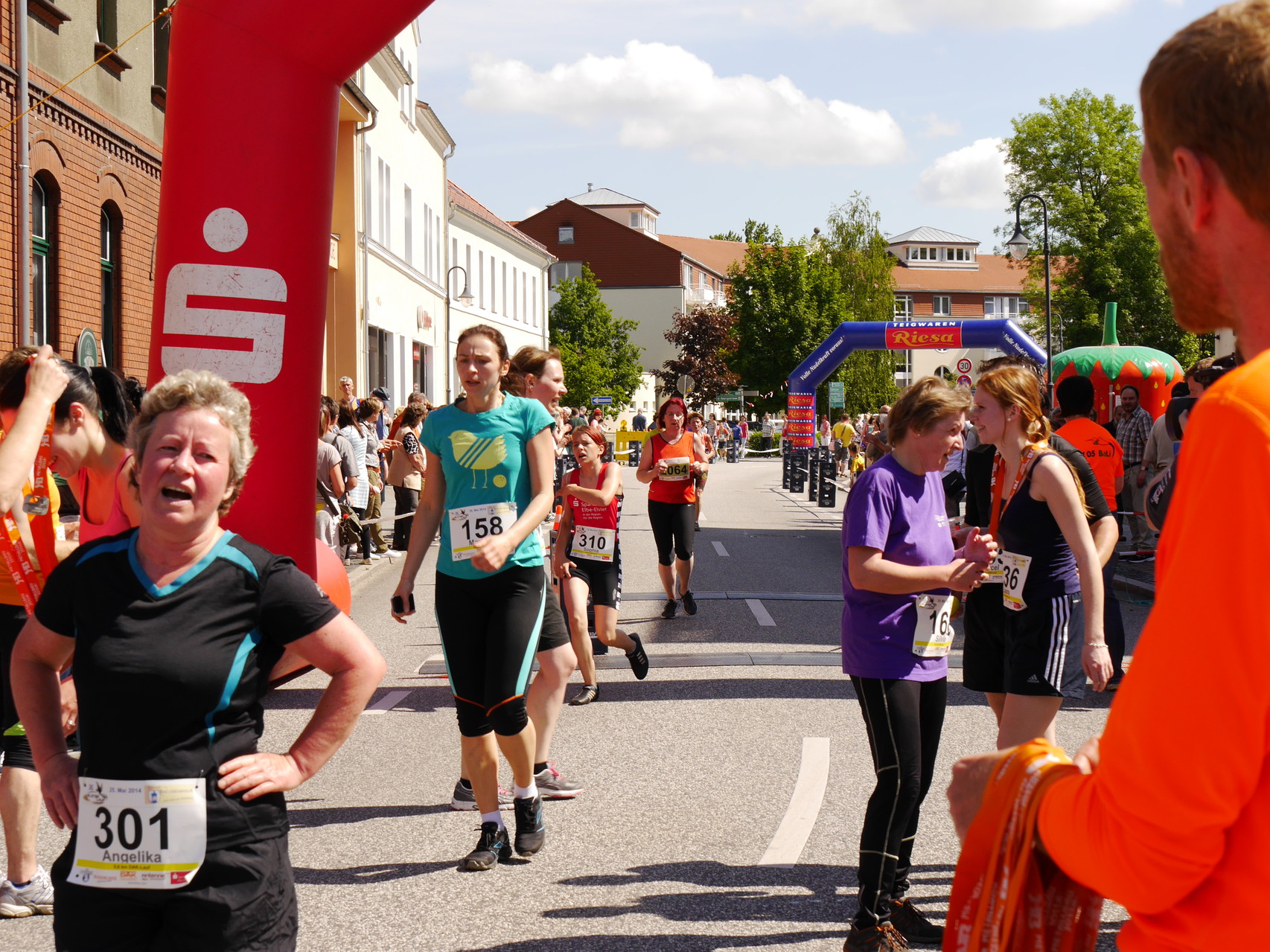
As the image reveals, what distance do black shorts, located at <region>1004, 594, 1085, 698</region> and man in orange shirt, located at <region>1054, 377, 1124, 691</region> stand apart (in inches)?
116

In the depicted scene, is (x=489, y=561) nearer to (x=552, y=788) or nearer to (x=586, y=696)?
(x=552, y=788)

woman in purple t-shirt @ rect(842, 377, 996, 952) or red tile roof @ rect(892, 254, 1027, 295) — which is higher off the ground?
red tile roof @ rect(892, 254, 1027, 295)

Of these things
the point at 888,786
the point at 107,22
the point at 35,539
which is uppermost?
the point at 107,22

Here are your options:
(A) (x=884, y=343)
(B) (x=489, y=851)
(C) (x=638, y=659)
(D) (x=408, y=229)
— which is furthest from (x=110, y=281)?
(D) (x=408, y=229)

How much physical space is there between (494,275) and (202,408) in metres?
49.8

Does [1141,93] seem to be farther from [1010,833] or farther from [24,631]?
[24,631]

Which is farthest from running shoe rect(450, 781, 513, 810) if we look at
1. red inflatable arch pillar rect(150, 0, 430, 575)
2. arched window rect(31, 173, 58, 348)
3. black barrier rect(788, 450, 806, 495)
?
black barrier rect(788, 450, 806, 495)

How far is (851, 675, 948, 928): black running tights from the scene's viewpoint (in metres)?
3.99

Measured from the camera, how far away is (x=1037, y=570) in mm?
4527

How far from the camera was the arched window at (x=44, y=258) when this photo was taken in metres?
14.4

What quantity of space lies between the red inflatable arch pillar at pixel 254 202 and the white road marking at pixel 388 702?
2107 millimetres

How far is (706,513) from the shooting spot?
25516mm

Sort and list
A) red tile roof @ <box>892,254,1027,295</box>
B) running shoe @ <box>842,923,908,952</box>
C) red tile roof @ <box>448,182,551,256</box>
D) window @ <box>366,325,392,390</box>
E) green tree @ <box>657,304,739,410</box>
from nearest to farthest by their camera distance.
A: 1. running shoe @ <box>842,923,908,952</box>
2. window @ <box>366,325,392,390</box>
3. red tile roof @ <box>448,182,551,256</box>
4. green tree @ <box>657,304,739,410</box>
5. red tile roof @ <box>892,254,1027,295</box>

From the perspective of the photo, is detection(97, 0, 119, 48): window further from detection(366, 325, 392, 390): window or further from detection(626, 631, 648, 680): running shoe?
detection(366, 325, 392, 390): window
